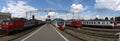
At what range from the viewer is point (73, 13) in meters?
103

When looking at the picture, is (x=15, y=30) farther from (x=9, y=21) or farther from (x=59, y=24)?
(x=59, y=24)

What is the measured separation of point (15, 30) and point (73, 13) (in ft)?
217

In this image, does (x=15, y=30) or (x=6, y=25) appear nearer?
(x=6, y=25)

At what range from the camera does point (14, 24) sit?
37.1 meters

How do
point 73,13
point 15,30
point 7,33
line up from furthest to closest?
point 73,13 < point 15,30 < point 7,33

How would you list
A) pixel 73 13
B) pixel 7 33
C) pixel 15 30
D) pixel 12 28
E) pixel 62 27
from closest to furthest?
1. pixel 7 33
2. pixel 12 28
3. pixel 15 30
4. pixel 62 27
5. pixel 73 13

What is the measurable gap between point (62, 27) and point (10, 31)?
19.8m

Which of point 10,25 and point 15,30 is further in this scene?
point 15,30

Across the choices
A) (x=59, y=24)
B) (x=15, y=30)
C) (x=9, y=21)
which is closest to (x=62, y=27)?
(x=59, y=24)

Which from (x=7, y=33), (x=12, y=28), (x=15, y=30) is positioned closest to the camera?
(x=7, y=33)

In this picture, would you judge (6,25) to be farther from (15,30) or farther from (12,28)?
(15,30)

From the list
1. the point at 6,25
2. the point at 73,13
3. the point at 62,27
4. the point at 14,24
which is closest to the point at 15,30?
the point at 14,24

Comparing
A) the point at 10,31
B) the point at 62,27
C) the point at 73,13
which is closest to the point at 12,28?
the point at 10,31

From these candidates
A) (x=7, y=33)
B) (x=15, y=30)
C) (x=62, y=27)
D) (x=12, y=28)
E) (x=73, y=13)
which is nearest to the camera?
(x=7, y=33)
